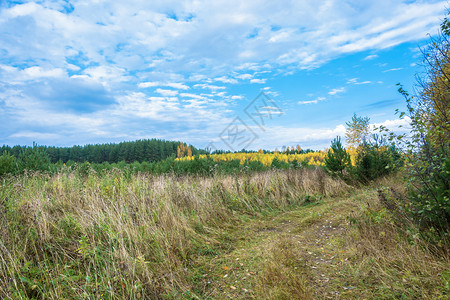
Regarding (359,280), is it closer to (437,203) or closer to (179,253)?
(437,203)

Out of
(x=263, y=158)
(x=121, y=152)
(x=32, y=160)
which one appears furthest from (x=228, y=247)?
(x=121, y=152)

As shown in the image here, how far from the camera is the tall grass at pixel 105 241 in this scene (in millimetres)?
2830

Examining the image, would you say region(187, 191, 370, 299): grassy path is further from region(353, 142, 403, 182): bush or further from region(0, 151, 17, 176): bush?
region(0, 151, 17, 176): bush

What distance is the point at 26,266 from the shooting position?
2.86 meters

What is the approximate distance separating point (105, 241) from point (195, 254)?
1483mm

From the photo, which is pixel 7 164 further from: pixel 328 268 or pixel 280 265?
pixel 328 268

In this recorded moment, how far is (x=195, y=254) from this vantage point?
4.14 meters

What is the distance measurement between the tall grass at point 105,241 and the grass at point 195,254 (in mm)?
19

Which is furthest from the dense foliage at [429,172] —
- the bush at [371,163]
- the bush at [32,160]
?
the bush at [32,160]

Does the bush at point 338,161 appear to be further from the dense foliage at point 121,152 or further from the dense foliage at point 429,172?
the dense foliage at point 121,152

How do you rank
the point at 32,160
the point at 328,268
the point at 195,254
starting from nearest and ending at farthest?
the point at 328,268 → the point at 195,254 → the point at 32,160

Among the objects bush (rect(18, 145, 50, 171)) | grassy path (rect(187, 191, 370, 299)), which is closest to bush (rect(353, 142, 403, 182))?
grassy path (rect(187, 191, 370, 299))

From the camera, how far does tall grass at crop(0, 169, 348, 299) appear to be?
9.29 feet

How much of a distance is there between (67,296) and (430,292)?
4082 millimetres
